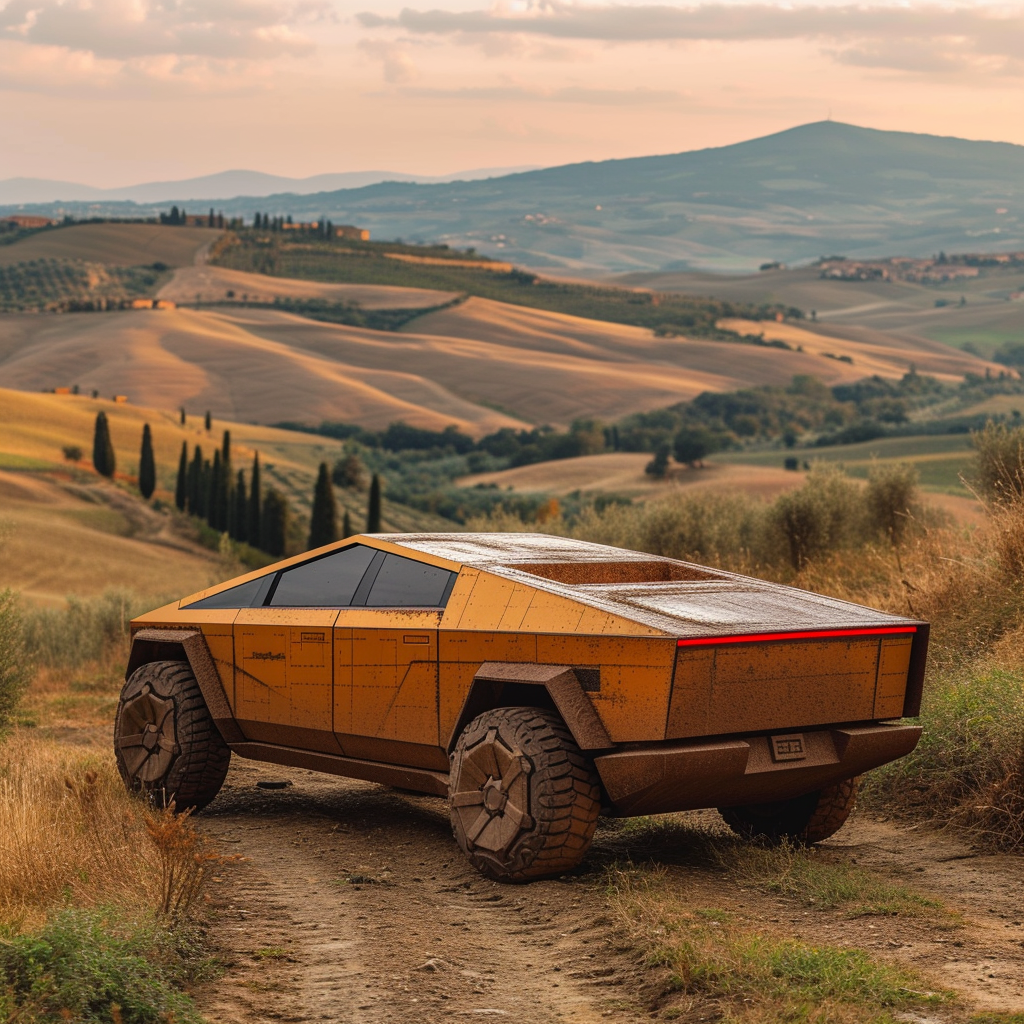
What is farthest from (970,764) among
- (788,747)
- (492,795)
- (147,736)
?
(147,736)

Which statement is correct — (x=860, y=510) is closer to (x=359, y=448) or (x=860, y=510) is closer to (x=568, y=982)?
(x=568, y=982)

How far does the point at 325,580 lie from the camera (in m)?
7.71

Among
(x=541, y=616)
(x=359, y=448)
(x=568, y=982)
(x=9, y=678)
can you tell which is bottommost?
(x=359, y=448)

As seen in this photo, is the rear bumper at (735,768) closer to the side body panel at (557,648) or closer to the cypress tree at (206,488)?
the side body panel at (557,648)

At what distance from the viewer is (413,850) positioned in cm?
733

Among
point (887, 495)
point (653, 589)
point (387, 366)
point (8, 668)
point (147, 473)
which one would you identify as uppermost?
point (653, 589)

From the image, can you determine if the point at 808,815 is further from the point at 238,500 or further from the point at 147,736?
the point at 238,500

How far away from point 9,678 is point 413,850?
6.42 metres

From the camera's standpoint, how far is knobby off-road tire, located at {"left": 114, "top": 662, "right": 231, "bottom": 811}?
8.06 metres

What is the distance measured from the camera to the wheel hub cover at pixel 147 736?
8109 millimetres

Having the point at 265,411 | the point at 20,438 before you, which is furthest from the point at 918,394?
the point at 20,438

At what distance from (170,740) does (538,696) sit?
2622 mm

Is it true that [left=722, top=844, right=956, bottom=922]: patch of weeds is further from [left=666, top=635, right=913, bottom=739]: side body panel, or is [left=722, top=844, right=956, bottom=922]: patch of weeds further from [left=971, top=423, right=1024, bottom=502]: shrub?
[left=971, top=423, right=1024, bottom=502]: shrub

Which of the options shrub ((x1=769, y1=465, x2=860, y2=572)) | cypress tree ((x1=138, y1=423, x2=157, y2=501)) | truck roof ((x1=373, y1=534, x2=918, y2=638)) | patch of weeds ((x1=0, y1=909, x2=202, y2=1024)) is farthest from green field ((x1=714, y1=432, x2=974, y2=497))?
patch of weeds ((x1=0, y1=909, x2=202, y2=1024))
